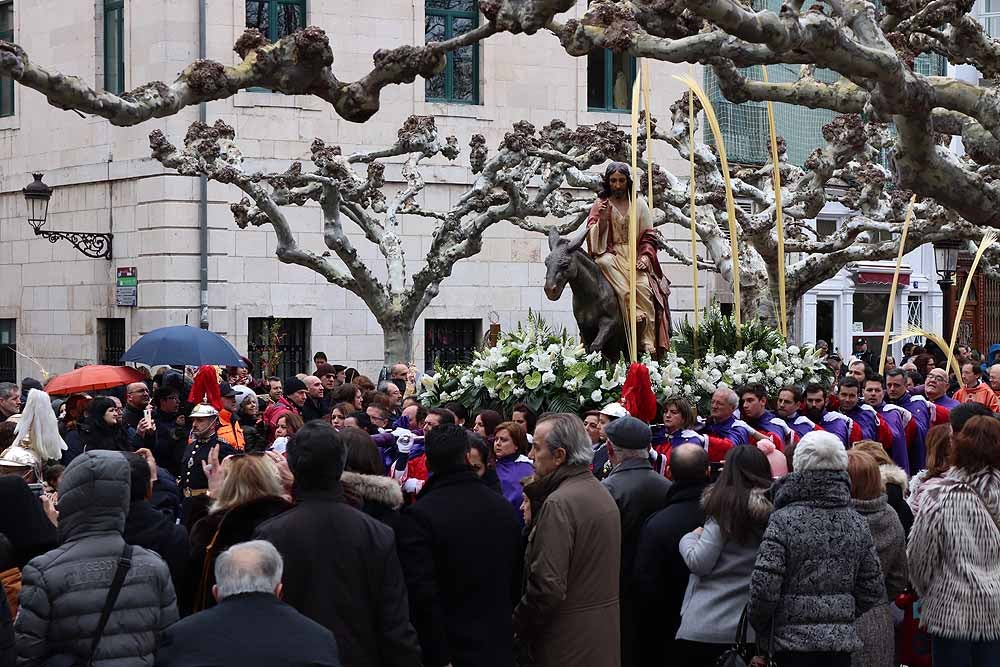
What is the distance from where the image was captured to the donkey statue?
13.7 m

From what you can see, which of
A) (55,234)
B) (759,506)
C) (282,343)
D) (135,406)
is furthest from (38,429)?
(282,343)

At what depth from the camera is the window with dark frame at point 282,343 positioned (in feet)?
80.7

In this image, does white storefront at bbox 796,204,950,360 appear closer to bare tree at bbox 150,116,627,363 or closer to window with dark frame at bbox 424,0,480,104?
window with dark frame at bbox 424,0,480,104

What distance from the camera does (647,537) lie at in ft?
24.8

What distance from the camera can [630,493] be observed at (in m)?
7.94

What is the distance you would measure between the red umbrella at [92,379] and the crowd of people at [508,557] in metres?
4.80

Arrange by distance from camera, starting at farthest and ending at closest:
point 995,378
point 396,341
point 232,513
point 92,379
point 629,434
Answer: point 396,341
point 995,378
point 92,379
point 629,434
point 232,513

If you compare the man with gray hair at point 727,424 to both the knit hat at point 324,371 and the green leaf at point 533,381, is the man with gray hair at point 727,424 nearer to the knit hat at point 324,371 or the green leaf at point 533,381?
the green leaf at point 533,381

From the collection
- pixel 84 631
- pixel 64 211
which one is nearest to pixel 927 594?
pixel 84 631

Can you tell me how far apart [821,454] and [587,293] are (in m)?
7.31

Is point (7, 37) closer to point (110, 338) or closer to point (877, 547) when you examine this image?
point (110, 338)

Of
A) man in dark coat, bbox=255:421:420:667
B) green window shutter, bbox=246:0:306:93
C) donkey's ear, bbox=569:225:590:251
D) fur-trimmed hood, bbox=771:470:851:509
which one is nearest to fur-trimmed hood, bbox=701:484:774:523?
fur-trimmed hood, bbox=771:470:851:509

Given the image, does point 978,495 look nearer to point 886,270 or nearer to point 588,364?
point 588,364

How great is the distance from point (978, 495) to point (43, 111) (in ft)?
71.0
